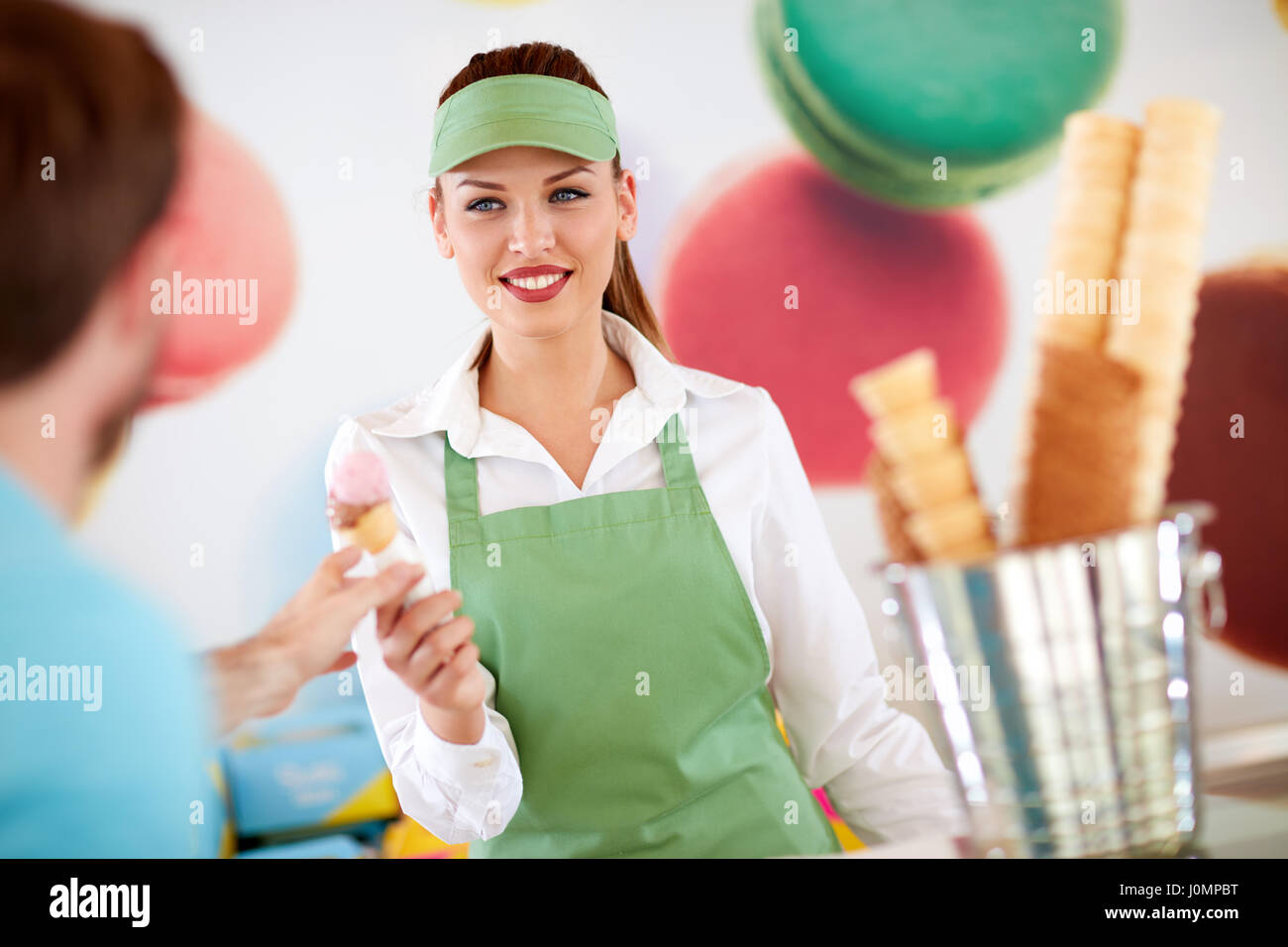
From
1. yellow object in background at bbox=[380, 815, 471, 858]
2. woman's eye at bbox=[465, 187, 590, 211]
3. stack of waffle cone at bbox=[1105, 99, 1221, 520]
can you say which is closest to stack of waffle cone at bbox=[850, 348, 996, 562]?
stack of waffle cone at bbox=[1105, 99, 1221, 520]

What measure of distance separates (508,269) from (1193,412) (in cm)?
77

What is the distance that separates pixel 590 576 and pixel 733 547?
155 mm

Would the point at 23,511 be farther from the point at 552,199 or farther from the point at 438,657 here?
the point at 552,199

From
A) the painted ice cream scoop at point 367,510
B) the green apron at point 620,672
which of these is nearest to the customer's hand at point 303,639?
the painted ice cream scoop at point 367,510

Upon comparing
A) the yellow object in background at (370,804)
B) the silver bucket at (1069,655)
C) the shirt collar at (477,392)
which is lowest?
the yellow object in background at (370,804)

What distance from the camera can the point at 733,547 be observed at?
1.10 m

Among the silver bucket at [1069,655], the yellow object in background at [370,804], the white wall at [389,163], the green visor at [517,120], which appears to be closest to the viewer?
the silver bucket at [1069,655]

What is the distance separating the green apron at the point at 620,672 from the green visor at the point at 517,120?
0.30m

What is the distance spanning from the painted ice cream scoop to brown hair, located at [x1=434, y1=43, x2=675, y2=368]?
249 millimetres

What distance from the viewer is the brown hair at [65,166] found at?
2.91 ft

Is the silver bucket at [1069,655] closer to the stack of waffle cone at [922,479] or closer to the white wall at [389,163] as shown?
the stack of waffle cone at [922,479]

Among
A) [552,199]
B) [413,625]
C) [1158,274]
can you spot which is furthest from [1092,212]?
[413,625]

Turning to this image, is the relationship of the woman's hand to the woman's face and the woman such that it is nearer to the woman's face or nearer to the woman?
the woman

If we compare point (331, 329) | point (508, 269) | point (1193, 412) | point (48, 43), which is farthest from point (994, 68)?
point (48, 43)
